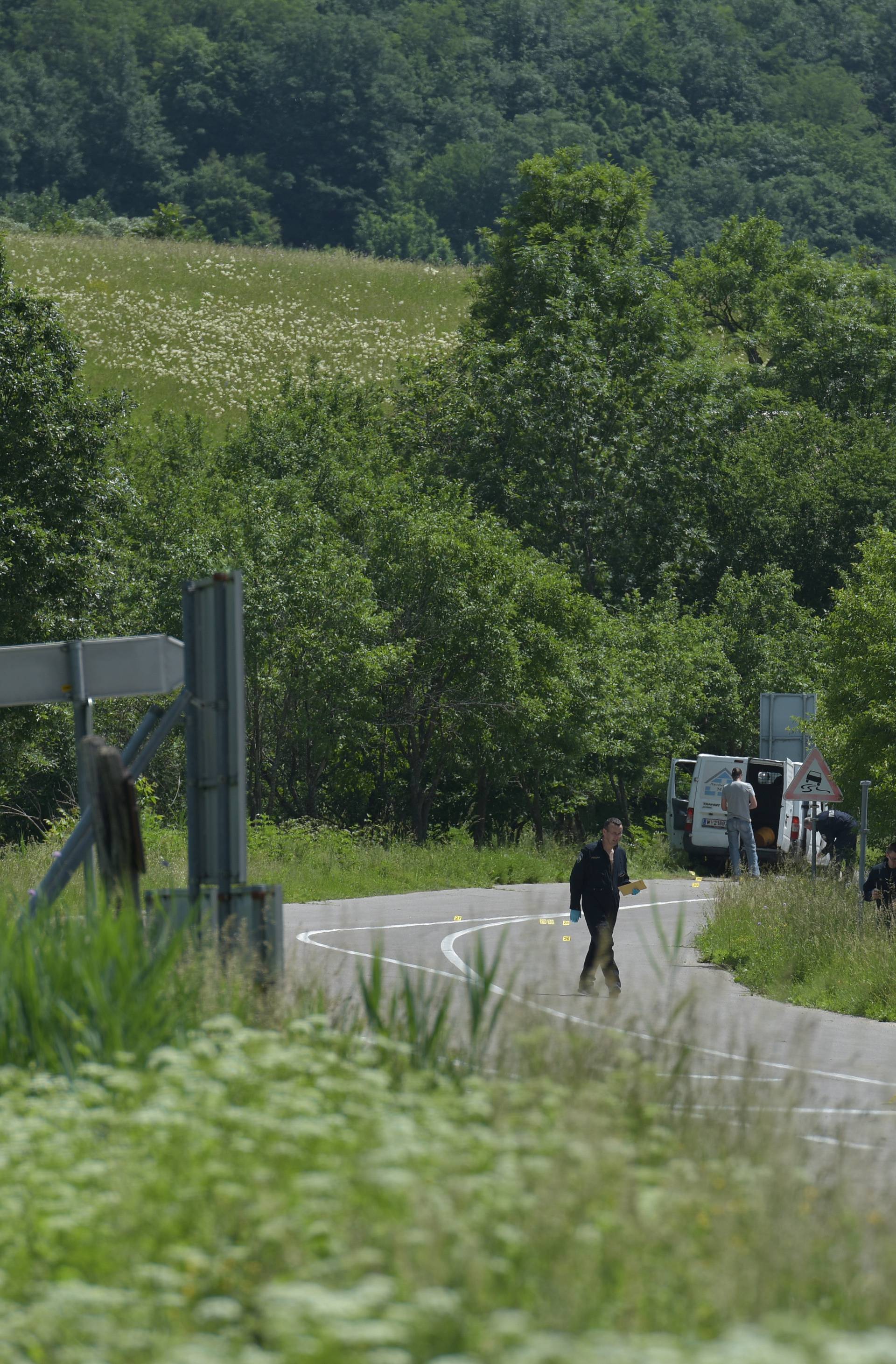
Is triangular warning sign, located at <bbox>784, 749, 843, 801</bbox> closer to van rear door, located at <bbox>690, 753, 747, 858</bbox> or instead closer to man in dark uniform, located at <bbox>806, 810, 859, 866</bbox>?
man in dark uniform, located at <bbox>806, 810, 859, 866</bbox>

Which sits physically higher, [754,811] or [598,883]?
[598,883]

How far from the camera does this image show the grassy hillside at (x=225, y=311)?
7000cm

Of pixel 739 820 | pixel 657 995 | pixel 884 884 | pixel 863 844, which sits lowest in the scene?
pixel 739 820

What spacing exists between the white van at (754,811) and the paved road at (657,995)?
412cm

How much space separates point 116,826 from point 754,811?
86.5 feet

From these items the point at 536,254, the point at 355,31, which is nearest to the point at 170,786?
the point at 536,254

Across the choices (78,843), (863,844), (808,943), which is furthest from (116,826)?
(863,844)

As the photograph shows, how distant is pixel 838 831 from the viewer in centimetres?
2950

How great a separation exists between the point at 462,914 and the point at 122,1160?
18.8 meters

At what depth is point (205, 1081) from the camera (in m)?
5.55

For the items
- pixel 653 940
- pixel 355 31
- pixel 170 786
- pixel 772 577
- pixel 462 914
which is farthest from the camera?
pixel 355 31

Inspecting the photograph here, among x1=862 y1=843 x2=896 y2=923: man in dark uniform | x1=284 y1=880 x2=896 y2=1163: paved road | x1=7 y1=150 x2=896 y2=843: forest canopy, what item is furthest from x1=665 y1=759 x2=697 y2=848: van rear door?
x1=862 y1=843 x2=896 y2=923: man in dark uniform

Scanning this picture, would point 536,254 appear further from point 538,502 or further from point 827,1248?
point 827,1248

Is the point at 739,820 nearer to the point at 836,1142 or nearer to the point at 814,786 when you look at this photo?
the point at 814,786
